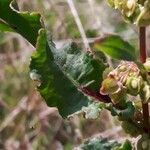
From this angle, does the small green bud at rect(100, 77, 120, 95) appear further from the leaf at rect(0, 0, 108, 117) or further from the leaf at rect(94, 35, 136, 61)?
the leaf at rect(94, 35, 136, 61)

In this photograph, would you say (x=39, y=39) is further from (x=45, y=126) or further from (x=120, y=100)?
(x=45, y=126)

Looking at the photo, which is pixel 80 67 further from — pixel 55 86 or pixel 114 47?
pixel 114 47

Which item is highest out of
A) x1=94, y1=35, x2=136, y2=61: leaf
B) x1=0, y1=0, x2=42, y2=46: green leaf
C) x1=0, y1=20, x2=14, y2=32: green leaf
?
x1=0, y1=0, x2=42, y2=46: green leaf

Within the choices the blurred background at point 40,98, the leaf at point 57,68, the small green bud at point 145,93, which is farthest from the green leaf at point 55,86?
the blurred background at point 40,98

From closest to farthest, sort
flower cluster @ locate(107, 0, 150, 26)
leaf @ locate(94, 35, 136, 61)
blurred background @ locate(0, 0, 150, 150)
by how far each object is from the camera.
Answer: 1. flower cluster @ locate(107, 0, 150, 26)
2. leaf @ locate(94, 35, 136, 61)
3. blurred background @ locate(0, 0, 150, 150)

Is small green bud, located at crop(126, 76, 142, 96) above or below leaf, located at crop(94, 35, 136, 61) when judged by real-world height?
above

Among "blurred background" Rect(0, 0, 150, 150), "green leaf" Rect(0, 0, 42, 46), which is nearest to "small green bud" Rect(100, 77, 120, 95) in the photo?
"green leaf" Rect(0, 0, 42, 46)
